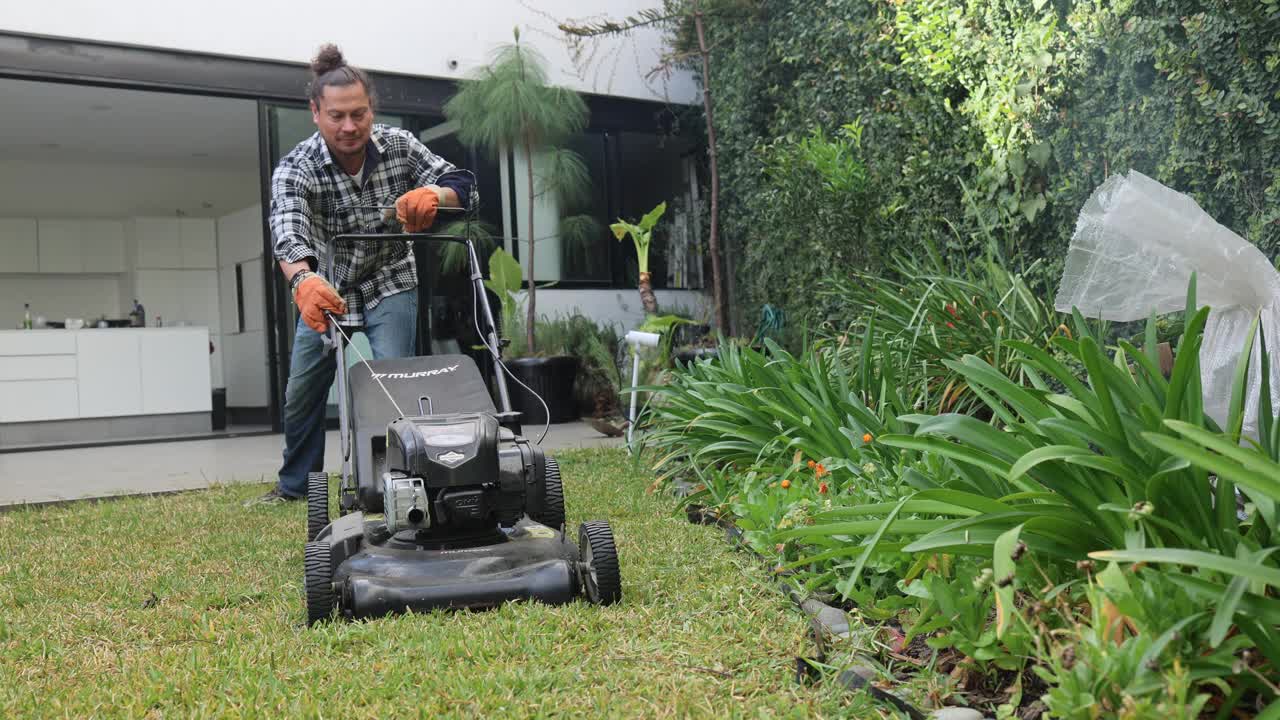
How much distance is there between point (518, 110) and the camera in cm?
841

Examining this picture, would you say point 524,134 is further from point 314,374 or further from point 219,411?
point 219,411

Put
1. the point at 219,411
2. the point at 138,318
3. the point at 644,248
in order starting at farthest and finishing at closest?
the point at 138,318 → the point at 219,411 → the point at 644,248

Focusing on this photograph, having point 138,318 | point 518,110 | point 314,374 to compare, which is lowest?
point 314,374

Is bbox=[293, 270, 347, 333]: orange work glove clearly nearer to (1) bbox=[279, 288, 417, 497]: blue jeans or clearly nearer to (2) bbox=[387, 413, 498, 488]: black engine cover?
(1) bbox=[279, 288, 417, 497]: blue jeans

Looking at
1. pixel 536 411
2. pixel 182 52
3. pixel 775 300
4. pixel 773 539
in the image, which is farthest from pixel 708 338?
pixel 773 539

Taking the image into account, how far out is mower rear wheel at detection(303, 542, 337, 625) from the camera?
7.64ft

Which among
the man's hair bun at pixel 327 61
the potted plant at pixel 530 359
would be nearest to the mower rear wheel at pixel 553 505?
the man's hair bun at pixel 327 61

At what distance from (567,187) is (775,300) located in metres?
2.20

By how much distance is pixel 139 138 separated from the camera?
1066 centimetres

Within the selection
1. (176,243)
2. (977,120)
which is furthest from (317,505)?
(176,243)

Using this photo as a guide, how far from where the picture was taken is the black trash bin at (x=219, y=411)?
36.0ft

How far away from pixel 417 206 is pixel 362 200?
770 millimetres

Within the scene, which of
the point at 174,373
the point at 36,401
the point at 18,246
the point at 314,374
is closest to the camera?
the point at 314,374

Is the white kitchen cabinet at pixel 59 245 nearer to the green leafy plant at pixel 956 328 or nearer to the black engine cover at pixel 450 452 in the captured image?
the green leafy plant at pixel 956 328
